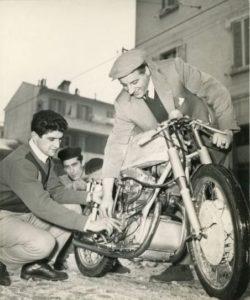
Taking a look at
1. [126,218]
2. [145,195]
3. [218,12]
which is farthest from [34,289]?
[218,12]

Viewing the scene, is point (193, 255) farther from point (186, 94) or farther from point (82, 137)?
point (82, 137)

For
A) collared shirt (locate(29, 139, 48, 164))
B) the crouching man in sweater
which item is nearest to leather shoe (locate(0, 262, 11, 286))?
the crouching man in sweater

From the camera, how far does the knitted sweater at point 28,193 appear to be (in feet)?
5.67

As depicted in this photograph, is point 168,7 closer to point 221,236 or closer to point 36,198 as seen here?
point 36,198

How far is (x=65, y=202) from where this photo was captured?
7.30ft

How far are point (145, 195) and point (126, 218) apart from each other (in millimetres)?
163

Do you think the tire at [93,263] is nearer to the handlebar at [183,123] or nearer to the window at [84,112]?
the handlebar at [183,123]

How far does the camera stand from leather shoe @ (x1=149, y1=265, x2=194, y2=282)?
6.47 feet

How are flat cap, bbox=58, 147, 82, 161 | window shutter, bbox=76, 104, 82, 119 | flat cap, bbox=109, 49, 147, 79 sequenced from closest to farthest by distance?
1. flat cap, bbox=109, 49, 147, 79
2. flat cap, bbox=58, 147, 82, 161
3. window shutter, bbox=76, 104, 82, 119

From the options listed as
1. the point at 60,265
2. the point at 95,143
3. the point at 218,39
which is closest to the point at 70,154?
the point at 60,265

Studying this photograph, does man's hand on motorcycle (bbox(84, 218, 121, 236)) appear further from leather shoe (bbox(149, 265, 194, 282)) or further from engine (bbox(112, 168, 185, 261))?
leather shoe (bbox(149, 265, 194, 282))

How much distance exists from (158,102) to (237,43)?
533 cm

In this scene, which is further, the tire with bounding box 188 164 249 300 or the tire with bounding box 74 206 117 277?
the tire with bounding box 74 206 117 277

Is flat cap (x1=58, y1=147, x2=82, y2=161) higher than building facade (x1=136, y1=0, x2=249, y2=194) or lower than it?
lower
